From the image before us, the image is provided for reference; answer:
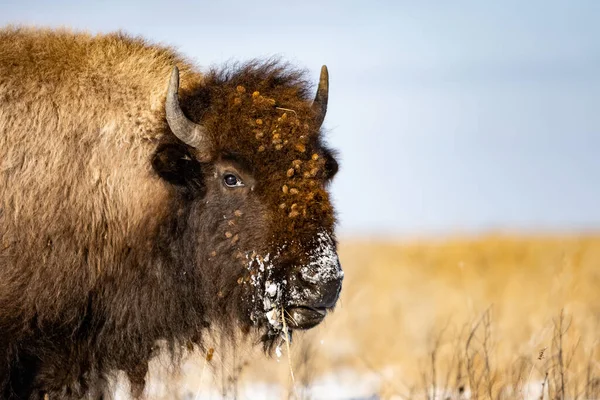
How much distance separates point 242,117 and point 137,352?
5.52 ft

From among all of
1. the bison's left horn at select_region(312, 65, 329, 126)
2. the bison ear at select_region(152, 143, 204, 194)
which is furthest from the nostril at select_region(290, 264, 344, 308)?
the bison's left horn at select_region(312, 65, 329, 126)

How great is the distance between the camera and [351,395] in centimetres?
745

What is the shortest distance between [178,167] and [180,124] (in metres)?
0.28

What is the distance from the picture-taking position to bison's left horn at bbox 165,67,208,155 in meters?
5.17

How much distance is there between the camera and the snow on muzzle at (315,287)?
189 inches

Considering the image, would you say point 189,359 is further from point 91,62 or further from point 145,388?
point 91,62

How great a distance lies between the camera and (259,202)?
5.14m

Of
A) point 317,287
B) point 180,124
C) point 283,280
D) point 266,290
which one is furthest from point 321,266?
point 180,124

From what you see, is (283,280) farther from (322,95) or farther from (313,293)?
(322,95)

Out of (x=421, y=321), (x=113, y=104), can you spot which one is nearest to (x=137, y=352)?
(x=113, y=104)

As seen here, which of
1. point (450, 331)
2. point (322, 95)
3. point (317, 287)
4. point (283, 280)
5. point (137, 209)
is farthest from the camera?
point (450, 331)

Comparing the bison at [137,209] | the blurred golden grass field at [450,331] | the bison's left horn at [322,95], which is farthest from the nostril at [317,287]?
the bison's left horn at [322,95]

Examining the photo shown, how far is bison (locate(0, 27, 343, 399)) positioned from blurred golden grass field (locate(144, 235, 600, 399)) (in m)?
0.50

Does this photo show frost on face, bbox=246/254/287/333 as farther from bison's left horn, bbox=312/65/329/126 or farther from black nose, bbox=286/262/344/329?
bison's left horn, bbox=312/65/329/126
